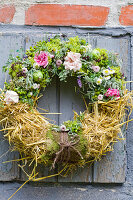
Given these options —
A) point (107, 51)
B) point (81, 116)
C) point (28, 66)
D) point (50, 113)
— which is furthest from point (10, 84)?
point (107, 51)

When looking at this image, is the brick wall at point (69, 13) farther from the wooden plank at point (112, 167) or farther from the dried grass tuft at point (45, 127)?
the dried grass tuft at point (45, 127)

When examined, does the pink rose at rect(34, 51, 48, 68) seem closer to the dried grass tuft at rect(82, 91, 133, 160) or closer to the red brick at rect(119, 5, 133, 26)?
the dried grass tuft at rect(82, 91, 133, 160)

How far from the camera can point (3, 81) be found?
1.72 metres

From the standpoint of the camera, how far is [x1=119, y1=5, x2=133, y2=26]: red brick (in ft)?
5.88

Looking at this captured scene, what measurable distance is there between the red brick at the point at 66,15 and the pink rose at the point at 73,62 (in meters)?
0.29

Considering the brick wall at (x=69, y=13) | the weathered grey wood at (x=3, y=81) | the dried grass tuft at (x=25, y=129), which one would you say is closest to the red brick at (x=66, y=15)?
the brick wall at (x=69, y=13)

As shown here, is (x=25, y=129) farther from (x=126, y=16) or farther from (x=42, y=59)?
(x=126, y=16)

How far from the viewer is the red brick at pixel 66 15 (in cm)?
179

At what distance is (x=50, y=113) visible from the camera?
167 centimetres

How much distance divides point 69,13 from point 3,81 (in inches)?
21.2

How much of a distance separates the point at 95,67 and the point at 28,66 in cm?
34

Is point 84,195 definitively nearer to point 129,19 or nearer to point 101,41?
point 101,41

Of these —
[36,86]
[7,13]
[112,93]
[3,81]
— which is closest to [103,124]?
[112,93]

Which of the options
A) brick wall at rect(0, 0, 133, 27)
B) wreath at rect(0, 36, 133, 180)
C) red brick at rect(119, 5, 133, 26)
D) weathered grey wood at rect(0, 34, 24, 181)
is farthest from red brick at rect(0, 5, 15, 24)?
red brick at rect(119, 5, 133, 26)
